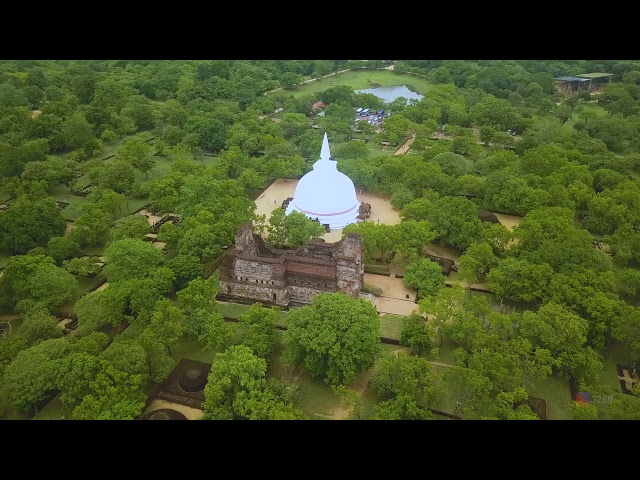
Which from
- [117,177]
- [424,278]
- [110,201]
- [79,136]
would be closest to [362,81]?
[79,136]

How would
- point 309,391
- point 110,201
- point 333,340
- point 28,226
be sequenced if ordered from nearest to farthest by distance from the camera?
point 333,340 < point 309,391 < point 28,226 < point 110,201

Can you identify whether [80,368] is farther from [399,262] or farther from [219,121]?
[219,121]

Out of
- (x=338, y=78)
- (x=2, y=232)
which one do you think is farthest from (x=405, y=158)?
(x=338, y=78)

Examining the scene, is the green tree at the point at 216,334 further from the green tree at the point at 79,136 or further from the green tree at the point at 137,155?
the green tree at the point at 79,136

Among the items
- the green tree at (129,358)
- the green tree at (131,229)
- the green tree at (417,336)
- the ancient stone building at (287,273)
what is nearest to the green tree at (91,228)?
the green tree at (131,229)

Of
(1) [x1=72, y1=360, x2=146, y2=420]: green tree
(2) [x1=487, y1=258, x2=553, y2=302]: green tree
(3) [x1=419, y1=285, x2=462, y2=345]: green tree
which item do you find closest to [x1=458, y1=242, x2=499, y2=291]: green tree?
(2) [x1=487, y1=258, x2=553, y2=302]: green tree

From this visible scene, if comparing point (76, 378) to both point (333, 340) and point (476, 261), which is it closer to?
point (333, 340)
